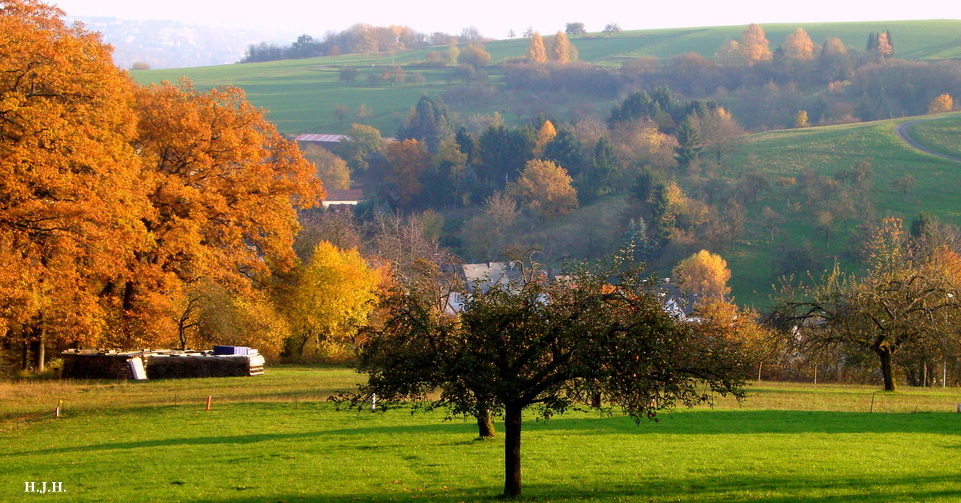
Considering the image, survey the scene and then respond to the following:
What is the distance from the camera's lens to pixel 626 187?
117 m

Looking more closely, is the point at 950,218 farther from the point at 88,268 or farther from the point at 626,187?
the point at 88,268

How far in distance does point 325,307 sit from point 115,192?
766 inches

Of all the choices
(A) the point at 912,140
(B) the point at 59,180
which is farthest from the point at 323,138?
(B) the point at 59,180

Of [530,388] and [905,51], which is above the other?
[905,51]

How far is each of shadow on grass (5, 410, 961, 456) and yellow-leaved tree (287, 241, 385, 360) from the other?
85.1 ft

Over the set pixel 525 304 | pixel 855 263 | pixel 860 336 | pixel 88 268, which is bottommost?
pixel 855 263

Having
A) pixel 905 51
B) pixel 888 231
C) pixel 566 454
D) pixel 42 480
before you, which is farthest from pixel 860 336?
pixel 905 51

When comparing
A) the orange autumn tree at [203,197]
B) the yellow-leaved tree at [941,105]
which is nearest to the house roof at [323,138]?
the yellow-leaved tree at [941,105]

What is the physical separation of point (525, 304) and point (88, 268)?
25356 mm

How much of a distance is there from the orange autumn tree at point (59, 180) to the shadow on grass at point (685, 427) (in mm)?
11658

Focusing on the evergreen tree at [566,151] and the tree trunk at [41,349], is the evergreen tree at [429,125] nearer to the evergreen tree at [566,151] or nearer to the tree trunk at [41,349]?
the evergreen tree at [566,151]

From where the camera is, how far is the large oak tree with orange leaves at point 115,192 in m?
31.5

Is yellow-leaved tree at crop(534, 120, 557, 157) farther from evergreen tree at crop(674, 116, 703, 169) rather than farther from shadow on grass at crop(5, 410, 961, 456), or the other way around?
shadow on grass at crop(5, 410, 961, 456)

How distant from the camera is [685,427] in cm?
2542
